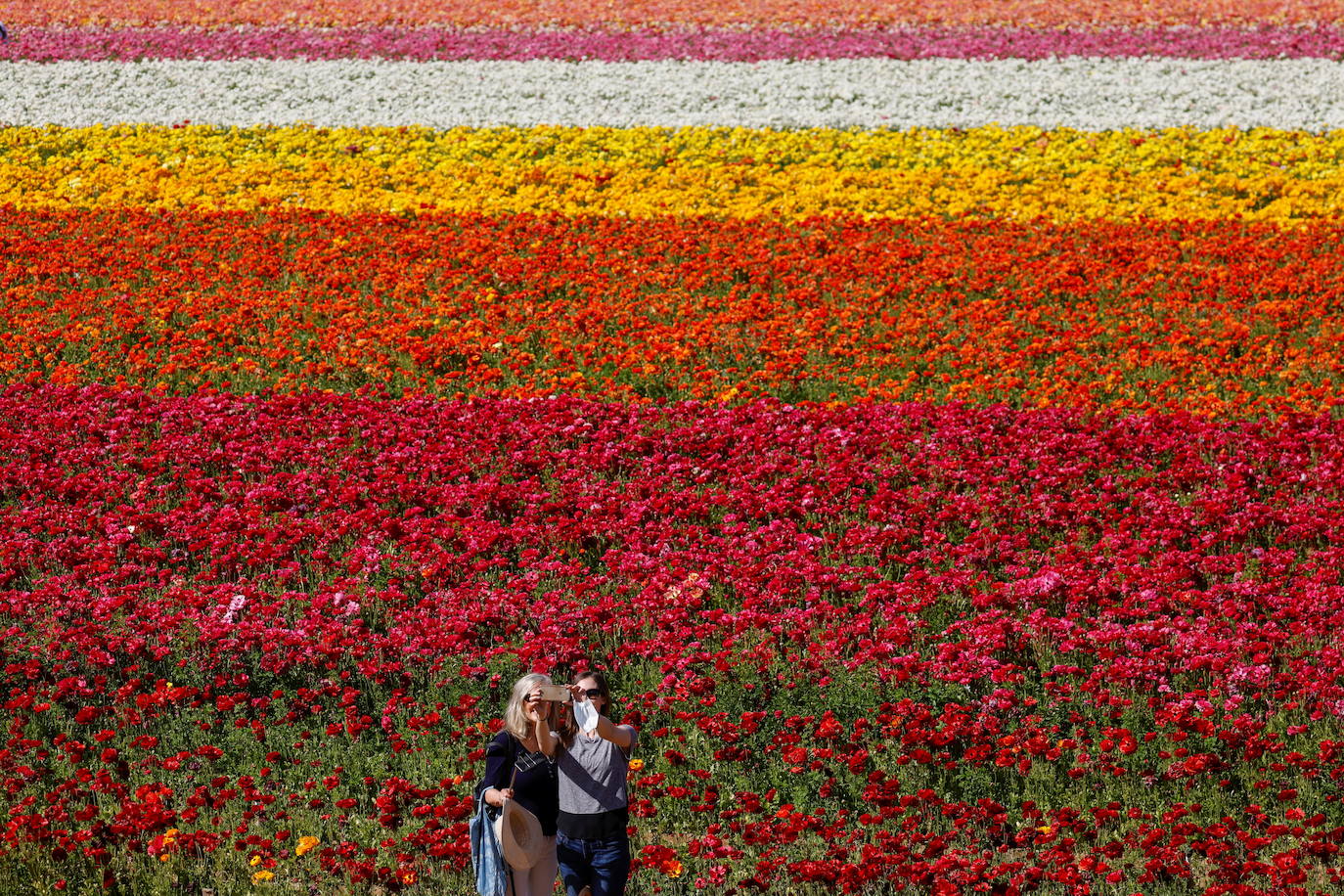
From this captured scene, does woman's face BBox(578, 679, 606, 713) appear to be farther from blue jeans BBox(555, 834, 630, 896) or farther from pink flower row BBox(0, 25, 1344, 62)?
pink flower row BBox(0, 25, 1344, 62)

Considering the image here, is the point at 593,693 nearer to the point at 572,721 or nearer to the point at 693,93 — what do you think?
the point at 572,721

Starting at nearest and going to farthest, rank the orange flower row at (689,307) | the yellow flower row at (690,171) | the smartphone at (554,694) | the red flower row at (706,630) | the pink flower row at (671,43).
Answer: the smartphone at (554,694) → the red flower row at (706,630) → the orange flower row at (689,307) → the yellow flower row at (690,171) → the pink flower row at (671,43)

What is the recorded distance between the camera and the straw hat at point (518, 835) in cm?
562

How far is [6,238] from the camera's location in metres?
17.4

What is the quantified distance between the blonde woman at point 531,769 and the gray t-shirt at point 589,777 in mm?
59

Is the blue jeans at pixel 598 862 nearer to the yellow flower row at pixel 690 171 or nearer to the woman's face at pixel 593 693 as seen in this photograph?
the woman's face at pixel 593 693

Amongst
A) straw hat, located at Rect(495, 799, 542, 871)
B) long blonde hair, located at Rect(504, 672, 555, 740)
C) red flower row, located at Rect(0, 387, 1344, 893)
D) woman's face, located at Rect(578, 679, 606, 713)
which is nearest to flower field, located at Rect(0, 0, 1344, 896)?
red flower row, located at Rect(0, 387, 1344, 893)

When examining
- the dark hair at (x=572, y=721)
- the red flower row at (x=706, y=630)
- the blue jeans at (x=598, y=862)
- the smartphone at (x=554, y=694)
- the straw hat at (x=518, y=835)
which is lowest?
the red flower row at (x=706, y=630)

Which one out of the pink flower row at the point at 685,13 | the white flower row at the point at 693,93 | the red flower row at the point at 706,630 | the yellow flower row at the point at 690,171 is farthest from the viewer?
the pink flower row at the point at 685,13

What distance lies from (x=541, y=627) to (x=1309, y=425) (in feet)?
22.1

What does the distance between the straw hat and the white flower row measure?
58.2ft

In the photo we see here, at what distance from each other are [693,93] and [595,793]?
64.2 ft

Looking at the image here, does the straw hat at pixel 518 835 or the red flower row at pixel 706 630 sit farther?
the red flower row at pixel 706 630

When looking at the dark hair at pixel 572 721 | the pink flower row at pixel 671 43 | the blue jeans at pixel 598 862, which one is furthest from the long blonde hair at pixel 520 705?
the pink flower row at pixel 671 43
